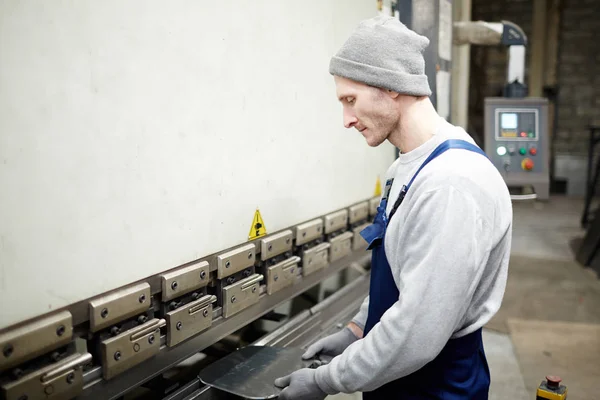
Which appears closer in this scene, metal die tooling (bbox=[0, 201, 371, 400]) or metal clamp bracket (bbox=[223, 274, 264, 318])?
metal die tooling (bbox=[0, 201, 371, 400])

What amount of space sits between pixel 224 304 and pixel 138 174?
414 mm

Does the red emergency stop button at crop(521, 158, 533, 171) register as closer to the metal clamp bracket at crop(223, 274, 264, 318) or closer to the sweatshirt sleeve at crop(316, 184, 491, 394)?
the metal clamp bracket at crop(223, 274, 264, 318)

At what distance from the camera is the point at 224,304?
50.1 inches

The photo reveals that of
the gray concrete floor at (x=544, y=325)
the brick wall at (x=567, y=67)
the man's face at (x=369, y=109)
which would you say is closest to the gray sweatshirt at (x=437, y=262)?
the man's face at (x=369, y=109)

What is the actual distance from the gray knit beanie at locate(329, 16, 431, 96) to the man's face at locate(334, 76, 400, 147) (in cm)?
2

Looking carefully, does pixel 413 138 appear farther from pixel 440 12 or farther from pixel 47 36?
pixel 440 12

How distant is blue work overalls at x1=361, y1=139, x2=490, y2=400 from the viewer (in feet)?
3.24

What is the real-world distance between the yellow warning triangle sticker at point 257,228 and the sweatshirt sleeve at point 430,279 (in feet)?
1.80

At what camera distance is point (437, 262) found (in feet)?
2.68

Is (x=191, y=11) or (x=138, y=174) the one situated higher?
(x=191, y=11)

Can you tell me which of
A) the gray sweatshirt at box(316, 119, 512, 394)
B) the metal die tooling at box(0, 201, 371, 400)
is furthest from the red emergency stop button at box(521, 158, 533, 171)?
the gray sweatshirt at box(316, 119, 512, 394)

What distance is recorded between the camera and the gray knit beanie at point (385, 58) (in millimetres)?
929

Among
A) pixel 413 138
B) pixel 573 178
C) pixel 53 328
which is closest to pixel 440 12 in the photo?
pixel 413 138

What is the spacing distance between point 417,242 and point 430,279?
0.21ft
